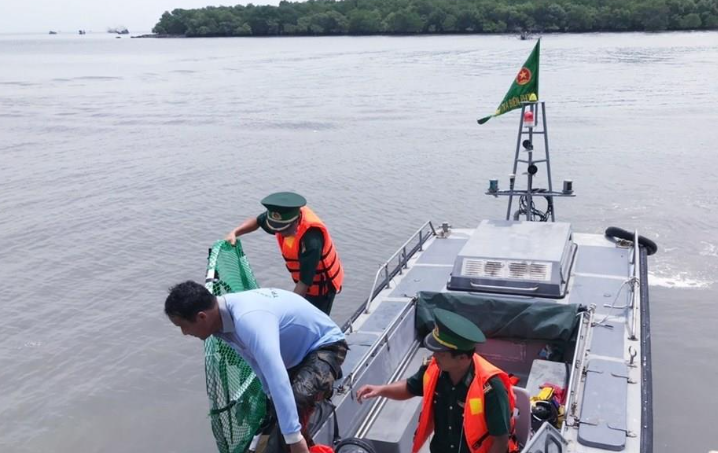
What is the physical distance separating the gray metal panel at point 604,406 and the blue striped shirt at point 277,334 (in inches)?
63.0

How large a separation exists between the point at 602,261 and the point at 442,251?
5.14ft

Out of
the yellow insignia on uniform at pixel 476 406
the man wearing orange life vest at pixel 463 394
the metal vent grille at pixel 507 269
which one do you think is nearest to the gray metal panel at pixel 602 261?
the metal vent grille at pixel 507 269

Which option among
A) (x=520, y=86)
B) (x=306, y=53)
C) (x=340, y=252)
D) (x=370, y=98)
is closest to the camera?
(x=520, y=86)

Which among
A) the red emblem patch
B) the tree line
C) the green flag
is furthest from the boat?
the tree line

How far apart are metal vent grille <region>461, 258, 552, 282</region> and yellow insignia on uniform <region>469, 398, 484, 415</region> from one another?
10.0 feet

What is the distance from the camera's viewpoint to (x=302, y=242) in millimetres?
4844

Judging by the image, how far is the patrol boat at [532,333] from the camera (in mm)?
4371

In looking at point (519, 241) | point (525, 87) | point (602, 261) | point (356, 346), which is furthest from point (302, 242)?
point (525, 87)

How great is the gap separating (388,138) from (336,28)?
63.5 meters

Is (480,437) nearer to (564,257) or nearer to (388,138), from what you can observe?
(564,257)

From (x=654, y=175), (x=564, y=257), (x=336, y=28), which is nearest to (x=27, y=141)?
(x=654, y=175)

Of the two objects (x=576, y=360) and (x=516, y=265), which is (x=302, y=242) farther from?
(x=516, y=265)

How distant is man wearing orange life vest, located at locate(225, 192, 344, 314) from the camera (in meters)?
4.68

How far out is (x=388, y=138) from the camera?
19.1m
